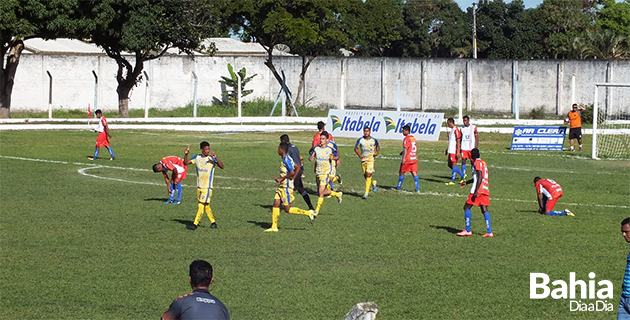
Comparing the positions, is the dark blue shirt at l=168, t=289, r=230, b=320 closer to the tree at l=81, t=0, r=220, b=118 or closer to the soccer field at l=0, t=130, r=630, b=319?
the soccer field at l=0, t=130, r=630, b=319

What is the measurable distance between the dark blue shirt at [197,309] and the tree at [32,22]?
42138 mm

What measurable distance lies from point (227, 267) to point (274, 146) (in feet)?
76.5

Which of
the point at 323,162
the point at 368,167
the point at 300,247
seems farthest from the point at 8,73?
the point at 300,247

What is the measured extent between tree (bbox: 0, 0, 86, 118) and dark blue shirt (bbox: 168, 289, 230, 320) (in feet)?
138

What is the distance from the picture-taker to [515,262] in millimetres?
15188

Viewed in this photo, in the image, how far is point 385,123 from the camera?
40188mm

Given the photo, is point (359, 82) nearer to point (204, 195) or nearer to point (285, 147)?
point (285, 147)

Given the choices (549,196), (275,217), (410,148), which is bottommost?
(275,217)

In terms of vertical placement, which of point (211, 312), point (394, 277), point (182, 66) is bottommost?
point (394, 277)

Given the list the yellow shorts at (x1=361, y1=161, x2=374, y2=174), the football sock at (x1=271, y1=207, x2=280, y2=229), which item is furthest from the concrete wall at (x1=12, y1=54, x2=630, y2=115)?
the football sock at (x1=271, y1=207, x2=280, y2=229)

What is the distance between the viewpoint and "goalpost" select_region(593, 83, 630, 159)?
34.7 metres

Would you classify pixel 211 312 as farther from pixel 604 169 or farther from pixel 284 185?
pixel 604 169

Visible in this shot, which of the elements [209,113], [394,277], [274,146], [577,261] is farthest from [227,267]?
[209,113]

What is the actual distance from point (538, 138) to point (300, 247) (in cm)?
2283
